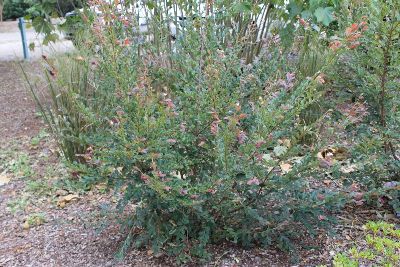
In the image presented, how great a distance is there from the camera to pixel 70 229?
352cm

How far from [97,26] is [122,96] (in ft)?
1.13

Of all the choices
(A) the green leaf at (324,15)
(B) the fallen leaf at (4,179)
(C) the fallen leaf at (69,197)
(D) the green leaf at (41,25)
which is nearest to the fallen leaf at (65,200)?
(C) the fallen leaf at (69,197)

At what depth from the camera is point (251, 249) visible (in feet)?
9.94

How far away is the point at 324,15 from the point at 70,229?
2.29 meters

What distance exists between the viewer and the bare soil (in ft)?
9.79

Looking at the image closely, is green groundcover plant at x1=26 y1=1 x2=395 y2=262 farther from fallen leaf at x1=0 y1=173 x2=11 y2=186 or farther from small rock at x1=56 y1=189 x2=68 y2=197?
fallen leaf at x1=0 y1=173 x2=11 y2=186

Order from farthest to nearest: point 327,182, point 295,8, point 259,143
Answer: point 295,8
point 327,182
point 259,143

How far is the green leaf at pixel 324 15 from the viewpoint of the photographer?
4116 mm

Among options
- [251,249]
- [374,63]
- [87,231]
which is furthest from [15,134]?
[374,63]

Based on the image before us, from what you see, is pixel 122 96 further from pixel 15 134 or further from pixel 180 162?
pixel 15 134

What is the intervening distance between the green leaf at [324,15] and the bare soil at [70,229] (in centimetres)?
142

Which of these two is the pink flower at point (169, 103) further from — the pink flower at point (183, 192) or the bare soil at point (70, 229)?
the bare soil at point (70, 229)

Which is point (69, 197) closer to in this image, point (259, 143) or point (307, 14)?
point (259, 143)

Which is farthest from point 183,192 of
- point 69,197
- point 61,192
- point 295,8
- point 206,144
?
point 295,8
